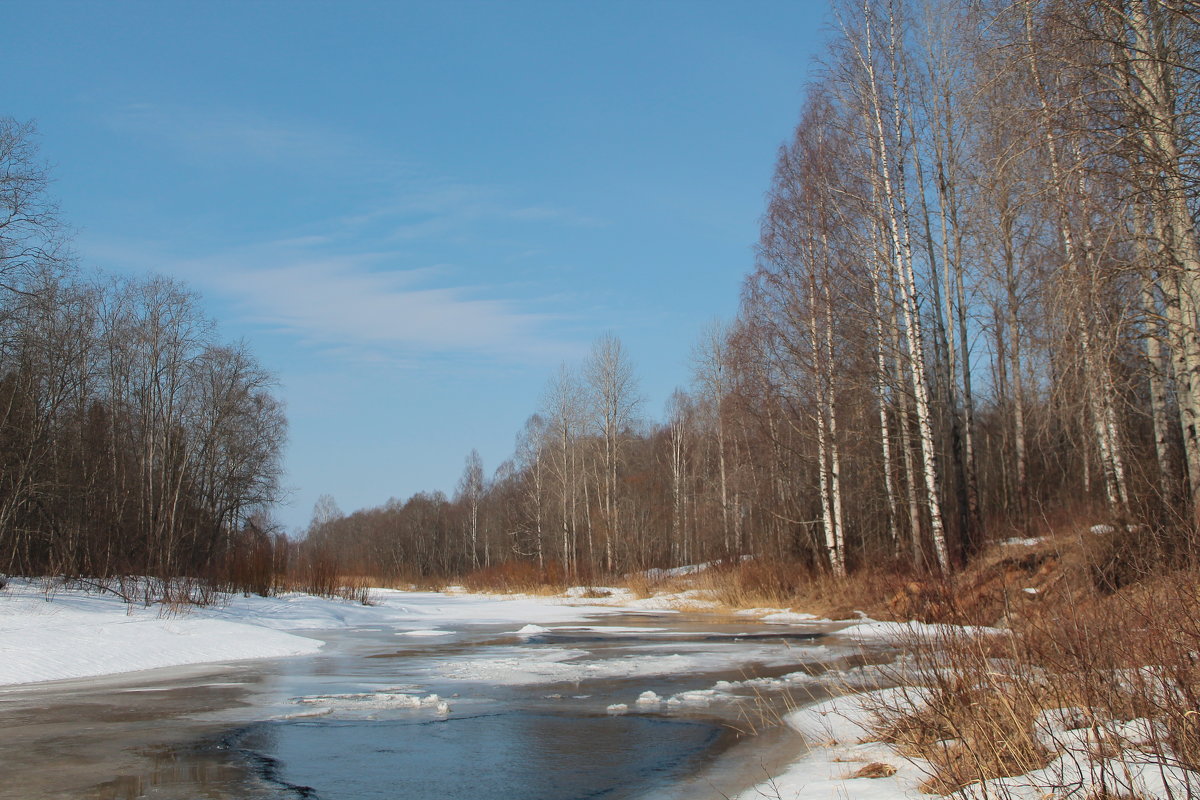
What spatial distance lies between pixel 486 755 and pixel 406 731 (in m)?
1.15

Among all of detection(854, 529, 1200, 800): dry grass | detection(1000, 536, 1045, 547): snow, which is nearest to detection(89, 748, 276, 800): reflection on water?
detection(854, 529, 1200, 800): dry grass

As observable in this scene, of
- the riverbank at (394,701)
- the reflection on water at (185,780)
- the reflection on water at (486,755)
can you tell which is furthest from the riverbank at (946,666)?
the reflection on water at (185,780)

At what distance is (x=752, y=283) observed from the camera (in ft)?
74.0

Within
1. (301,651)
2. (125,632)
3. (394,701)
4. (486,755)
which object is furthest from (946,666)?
(125,632)

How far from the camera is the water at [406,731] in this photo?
16.9 feet

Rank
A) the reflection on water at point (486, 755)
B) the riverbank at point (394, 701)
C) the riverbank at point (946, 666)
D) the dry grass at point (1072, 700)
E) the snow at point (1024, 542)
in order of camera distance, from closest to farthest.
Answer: the dry grass at point (1072, 700) → the riverbank at point (946, 666) → the reflection on water at point (486, 755) → the riverbank at point (394, 701) → the snow at point (1024, 542)

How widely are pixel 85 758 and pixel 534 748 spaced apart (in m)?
2.99

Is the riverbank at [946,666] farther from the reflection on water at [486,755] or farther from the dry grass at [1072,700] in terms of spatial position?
the reflection on water at [486,755]

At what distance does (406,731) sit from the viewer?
22.5 ft

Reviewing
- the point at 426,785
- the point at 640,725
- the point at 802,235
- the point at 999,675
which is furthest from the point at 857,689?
the point at 802,235

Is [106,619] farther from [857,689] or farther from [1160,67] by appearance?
[1160,67]

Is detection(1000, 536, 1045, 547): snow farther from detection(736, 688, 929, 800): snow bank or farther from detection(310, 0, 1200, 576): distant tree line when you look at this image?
detection(736, 688, 929, 800): snow bank

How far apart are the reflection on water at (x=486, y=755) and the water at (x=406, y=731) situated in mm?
16

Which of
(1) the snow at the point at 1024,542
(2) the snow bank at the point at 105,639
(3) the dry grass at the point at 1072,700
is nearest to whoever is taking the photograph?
(3) the dry grass at the point at 1072,700
